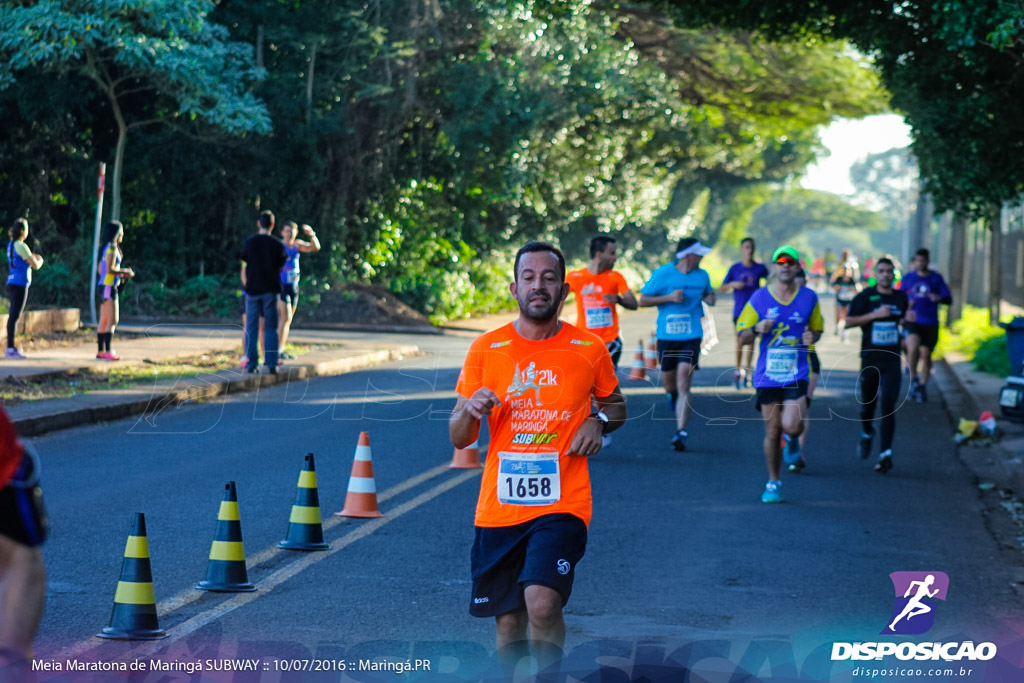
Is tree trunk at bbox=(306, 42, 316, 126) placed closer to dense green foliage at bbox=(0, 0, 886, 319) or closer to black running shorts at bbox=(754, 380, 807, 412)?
dense green foliage at bbox=(0, 0, 886, 319)

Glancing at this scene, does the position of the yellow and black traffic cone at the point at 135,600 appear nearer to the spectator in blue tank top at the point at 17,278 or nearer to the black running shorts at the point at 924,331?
the spectator in blue tank top at the point at 17,278

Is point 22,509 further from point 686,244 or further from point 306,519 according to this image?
point 686,244

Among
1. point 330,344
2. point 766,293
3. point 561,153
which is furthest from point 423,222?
point 766,293

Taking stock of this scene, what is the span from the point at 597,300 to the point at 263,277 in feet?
19.6

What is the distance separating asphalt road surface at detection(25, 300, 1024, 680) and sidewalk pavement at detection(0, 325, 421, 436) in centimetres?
31

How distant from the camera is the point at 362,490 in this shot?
9.08 m

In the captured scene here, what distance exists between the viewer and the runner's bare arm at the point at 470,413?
4.84m

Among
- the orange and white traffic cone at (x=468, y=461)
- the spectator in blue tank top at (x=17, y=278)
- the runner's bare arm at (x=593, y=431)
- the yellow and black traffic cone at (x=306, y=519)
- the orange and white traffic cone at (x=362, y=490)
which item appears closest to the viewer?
the runner's bare arm at (x=593, y=431)

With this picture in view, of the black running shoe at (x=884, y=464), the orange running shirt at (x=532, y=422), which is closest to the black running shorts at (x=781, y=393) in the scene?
the black running shoe at (x=884, y=464)

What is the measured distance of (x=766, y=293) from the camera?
34.8 ft

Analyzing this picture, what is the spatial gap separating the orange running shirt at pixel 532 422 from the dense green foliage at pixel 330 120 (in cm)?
1755

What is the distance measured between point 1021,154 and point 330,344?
38.4 feet

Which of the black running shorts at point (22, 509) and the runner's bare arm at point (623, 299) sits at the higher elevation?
the runner's bare arm at point (623, 299)

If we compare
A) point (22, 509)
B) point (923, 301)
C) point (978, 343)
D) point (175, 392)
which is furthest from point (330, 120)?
point (22, 509)
